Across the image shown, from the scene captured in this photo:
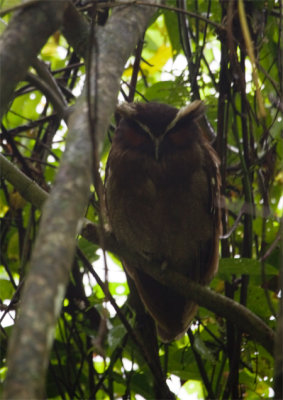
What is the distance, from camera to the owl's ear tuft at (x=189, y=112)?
331 cm

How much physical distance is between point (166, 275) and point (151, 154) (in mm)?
714

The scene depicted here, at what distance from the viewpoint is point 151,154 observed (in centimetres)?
335

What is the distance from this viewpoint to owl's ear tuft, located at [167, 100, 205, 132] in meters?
3.31

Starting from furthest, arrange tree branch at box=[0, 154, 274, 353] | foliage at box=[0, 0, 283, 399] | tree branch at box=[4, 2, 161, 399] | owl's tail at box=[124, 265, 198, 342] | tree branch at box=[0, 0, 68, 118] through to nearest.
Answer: owl's tail at box=[124, 265, 198, 342], foliage at box=[0, 0, 283, 399], tree branch at box=[0, 154, 274, 353], tree branch at box=[0, 0, 68, 118], tree branch at box=[4, 2, 161, 399]

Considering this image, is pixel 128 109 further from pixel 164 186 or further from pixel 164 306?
pixel 164 306

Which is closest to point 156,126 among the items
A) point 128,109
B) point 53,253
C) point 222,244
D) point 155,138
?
point 155,138

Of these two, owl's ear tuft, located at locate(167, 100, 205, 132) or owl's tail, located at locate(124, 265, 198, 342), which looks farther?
owl's tail, located at locate(124, 265, 198, 342)

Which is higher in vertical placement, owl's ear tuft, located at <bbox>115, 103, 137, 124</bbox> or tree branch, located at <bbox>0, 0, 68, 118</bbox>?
owl's ear tuft, located at <bbox>115, 103, 137, 124</bbox>

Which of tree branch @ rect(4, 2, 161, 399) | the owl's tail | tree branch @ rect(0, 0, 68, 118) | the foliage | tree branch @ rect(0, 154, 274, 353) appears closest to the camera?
tree branch @ rect(4, 2, 161, 399)

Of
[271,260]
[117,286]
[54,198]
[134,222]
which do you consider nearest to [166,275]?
[134,222]

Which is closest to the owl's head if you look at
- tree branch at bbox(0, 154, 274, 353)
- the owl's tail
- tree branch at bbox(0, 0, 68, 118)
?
the owl's tail

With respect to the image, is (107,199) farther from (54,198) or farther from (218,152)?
(54,198)

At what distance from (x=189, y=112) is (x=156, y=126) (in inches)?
7.8

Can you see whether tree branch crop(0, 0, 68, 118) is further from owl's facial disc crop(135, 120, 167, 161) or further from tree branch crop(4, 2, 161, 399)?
owl's facial disc crop(135, 120, 167, 161)
